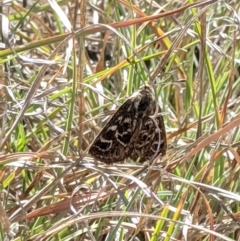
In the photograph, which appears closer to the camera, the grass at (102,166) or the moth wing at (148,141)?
the grass at (102,166)

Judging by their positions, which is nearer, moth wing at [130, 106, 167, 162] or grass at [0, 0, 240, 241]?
grass at [0, 0, 240, 241]

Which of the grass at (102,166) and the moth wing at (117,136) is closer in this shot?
the grass at (102,166)

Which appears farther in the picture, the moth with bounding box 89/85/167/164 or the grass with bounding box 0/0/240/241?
the moth with bounding box 89/85/167/164

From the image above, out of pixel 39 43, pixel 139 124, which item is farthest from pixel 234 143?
pixel 39 43

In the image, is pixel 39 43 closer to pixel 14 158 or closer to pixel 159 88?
pixel 14 158

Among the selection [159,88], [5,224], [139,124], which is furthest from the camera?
[159,88]

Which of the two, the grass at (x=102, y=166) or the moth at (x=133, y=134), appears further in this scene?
the moth at (x=133, y=134)

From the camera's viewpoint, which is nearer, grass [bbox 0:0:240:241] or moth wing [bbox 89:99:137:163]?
grass [bbox 0:0:240:241]

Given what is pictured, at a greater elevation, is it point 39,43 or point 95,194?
point 39,43
